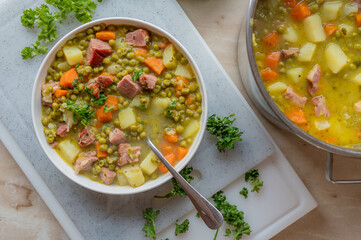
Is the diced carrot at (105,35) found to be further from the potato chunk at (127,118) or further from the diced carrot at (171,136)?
the diced carrot at (171,136)

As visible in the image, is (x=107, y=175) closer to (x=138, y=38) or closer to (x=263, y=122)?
(x=138, y=38)

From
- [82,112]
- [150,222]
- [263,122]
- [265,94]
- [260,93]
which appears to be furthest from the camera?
[263,122]

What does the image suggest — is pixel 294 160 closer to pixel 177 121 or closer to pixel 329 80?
pixel 329 80

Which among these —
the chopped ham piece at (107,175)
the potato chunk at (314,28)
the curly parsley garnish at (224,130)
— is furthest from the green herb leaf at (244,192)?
the potato chunk at (314,28)

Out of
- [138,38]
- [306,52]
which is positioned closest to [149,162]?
[138,38]

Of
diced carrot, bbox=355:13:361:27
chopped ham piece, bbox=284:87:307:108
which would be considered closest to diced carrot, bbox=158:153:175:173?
chopped ham piece, bbox=284:87:307:108

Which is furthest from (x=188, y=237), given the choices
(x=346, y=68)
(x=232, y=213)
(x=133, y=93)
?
(x=346, y=68)
